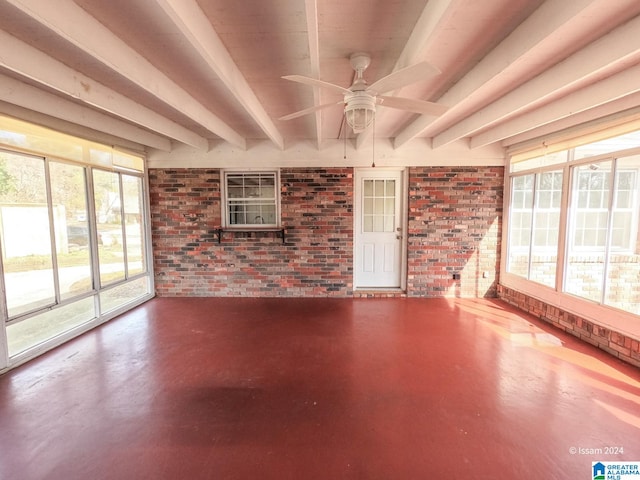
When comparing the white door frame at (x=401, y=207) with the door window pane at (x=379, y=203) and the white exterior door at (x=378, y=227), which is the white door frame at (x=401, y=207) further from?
the door window pane at (x=379, y=203)

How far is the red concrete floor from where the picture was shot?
174 centimetres

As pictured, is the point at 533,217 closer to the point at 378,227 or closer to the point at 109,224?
the point at 378,227

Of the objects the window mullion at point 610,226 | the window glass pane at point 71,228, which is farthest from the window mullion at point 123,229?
the window mullion at point 610,226

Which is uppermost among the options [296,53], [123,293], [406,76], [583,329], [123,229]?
[296,53]

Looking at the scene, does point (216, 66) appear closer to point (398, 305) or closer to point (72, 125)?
point (72, 125)

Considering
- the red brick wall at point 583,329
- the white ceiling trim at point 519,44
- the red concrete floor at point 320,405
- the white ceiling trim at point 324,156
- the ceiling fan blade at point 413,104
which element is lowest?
the red concrete floor at point 320,405

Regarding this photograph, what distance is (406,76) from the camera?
6.17 ft

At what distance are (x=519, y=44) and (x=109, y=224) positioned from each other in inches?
A: 199

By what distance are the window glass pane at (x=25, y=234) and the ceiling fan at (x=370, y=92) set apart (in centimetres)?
306

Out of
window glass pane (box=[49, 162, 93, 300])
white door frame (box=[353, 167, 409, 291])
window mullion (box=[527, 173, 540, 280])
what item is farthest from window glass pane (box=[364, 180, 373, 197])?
window glass pane (box=[49, 162, 93, 300])

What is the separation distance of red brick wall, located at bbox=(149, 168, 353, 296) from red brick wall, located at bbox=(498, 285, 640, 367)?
2.70 metres

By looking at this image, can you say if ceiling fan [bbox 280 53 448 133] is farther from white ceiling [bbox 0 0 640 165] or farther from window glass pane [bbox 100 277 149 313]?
window glass pane [bbox 100 277 149 313]

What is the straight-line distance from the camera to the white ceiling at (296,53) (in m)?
1.73

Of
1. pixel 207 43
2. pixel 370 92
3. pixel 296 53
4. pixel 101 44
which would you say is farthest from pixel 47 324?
pixel 370 92
